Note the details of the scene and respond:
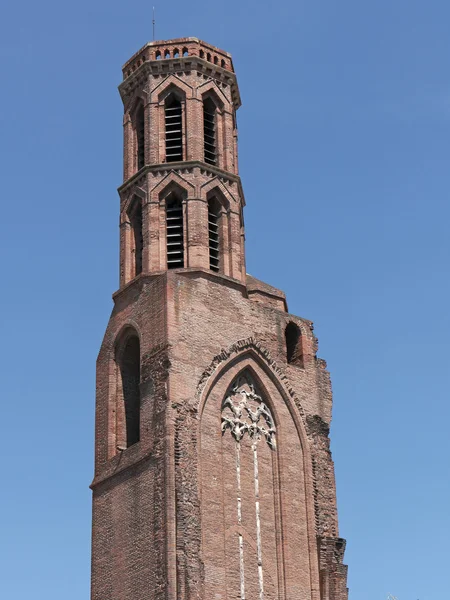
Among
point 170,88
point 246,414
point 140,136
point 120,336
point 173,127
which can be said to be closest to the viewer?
point 246,414

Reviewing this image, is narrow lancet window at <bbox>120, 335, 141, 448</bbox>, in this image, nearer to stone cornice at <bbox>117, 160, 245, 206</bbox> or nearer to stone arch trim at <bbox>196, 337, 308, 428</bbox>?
stone arch trim at <bbox>196, 337, 308, 428</bbox>

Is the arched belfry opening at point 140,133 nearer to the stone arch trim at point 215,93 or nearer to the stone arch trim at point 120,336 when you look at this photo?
the stone arch trim at point 215,93

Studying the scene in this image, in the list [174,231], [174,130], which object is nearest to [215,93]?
[174,130]

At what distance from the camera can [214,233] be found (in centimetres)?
3884

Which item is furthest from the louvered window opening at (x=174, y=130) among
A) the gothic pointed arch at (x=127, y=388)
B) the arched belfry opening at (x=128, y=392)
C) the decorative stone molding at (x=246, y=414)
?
the decorative stone molding at (x=246, y=414)

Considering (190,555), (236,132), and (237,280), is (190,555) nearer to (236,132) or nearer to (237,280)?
(237,280)

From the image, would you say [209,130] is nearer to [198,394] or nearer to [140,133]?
[140,133]

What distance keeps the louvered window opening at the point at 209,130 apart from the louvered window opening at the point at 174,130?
2.84 feet

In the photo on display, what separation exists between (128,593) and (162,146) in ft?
45.8

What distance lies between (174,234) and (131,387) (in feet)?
15.7

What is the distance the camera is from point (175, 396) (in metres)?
33.9

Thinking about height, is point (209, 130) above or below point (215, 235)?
above

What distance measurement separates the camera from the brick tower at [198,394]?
108 ft

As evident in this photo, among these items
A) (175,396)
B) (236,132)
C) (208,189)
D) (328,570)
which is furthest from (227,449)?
(236,132)
